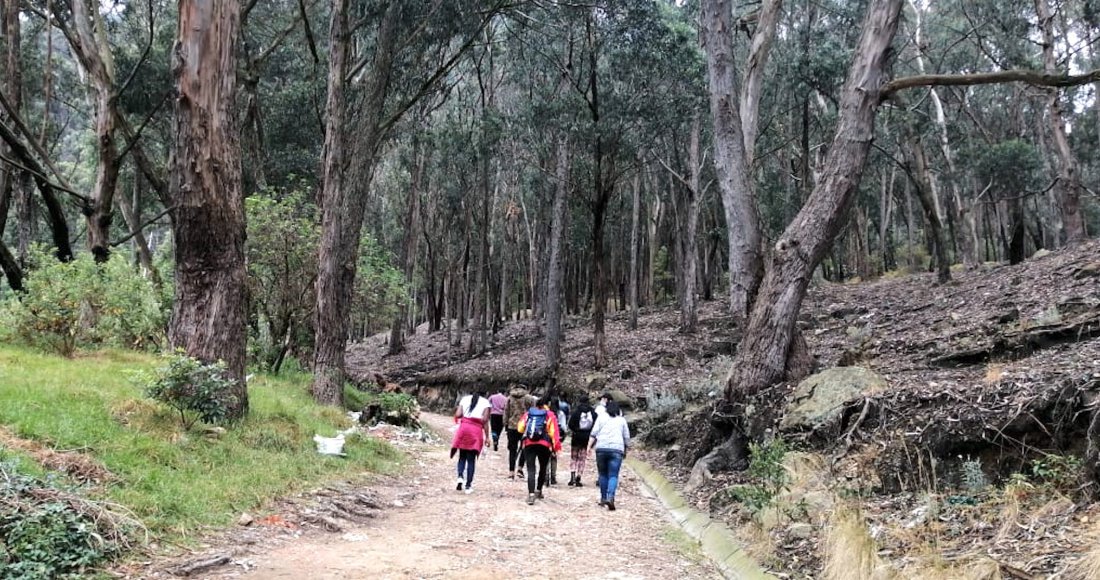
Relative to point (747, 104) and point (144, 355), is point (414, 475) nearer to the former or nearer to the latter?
point (144, 355)

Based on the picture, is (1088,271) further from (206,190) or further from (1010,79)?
(206,190)

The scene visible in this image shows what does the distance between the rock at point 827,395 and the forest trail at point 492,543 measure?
2.04m

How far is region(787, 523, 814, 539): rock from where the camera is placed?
21.1 feet

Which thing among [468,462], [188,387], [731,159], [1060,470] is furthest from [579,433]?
[1060,470]

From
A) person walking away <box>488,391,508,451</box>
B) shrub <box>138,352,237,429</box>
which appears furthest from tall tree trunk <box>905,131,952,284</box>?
shrub <box>138,352,237,429</box>

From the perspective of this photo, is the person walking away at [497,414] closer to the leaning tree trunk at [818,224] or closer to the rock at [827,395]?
the leaning tree trunk at [818,224]

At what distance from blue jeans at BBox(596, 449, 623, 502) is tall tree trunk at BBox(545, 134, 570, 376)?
11165 millimetres

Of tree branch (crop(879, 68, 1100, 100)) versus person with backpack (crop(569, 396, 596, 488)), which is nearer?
tree branch (crop(879, 68, 1100, 100))

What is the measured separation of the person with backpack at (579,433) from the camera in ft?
37.3

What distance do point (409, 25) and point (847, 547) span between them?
15.4 metres

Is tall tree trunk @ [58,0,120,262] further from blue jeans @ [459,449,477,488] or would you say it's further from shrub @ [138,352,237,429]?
blue jeans @ [459,449,477,488]

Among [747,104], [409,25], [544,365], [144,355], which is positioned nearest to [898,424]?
[747,104]

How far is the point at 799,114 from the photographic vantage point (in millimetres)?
31281

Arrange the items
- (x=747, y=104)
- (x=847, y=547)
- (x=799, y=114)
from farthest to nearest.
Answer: (x=799, y=114), (x=747, y=104), (x=847, y=547)
